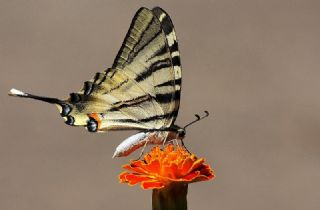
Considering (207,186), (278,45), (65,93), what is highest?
(278,45)

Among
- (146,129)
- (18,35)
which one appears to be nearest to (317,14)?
(18,35)

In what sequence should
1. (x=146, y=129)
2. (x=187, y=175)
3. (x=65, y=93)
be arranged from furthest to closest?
(x=65, y=93) < (x=146, y=129) < (x=187, y=175)

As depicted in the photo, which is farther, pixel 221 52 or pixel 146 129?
pixel 221 52

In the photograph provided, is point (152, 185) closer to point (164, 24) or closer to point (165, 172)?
point (165, 172)

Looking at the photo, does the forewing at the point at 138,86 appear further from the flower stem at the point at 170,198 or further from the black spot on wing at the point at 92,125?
the flower stem at the point at 170,198

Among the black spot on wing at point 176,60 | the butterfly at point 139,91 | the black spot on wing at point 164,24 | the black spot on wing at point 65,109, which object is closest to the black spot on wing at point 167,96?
the butterfly at point 139,91

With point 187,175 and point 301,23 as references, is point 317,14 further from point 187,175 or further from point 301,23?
point 187,175
